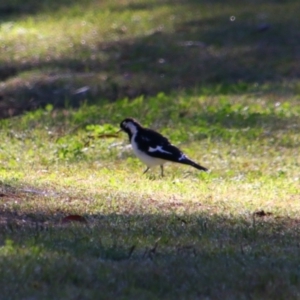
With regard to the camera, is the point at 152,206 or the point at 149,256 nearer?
the point at 149,256

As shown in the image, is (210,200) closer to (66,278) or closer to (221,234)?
(221,234)

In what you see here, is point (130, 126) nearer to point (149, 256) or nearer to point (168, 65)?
point (149, 256)

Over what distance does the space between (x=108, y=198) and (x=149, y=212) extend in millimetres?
722

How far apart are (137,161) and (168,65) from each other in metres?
7.27

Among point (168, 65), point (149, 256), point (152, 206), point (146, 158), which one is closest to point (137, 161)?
point (146, 158)

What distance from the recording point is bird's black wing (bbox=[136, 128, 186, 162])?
1156 centimetres

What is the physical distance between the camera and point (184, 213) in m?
8.66

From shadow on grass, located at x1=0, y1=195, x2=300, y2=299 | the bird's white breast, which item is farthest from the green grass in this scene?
the bird's white breast

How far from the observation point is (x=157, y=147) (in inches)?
457

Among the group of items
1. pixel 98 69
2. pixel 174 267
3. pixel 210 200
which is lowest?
pixel 98 69

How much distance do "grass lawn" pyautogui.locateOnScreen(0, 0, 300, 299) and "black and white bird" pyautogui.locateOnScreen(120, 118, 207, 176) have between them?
29cm

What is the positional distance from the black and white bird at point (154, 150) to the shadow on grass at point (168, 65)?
16.9ft

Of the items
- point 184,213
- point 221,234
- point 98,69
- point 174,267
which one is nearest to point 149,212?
point 184,213

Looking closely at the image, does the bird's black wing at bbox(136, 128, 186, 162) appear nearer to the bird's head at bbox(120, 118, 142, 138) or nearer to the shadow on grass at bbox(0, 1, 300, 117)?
the bird's head at bbox(120, 118, 142, 138)
